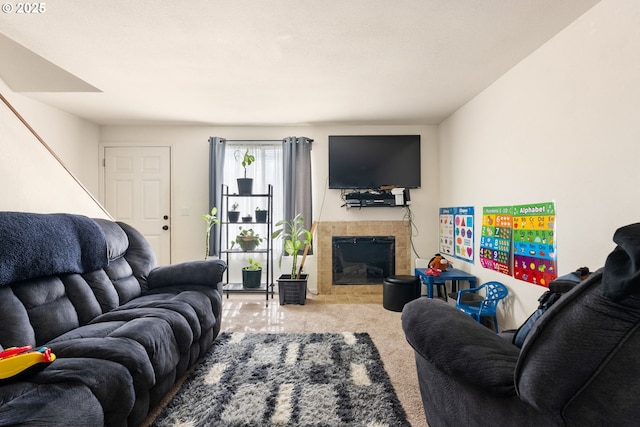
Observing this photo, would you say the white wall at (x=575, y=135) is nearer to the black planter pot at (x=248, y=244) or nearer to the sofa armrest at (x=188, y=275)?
the sofa armrest at (x=188, y=275)

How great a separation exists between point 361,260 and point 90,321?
129 inches

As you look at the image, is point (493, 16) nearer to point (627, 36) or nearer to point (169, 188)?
point (627, 36)

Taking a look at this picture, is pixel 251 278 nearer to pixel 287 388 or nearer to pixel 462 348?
pixel 287 388

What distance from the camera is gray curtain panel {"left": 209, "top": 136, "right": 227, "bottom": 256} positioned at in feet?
14.7

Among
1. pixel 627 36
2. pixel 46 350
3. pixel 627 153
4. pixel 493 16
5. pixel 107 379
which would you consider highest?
pixel 493 16

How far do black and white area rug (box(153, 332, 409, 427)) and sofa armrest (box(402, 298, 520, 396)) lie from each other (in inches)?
25.2

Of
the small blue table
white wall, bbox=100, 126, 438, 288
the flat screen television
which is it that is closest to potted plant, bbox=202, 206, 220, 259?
white wall, bbox=100, 126, 438, 288

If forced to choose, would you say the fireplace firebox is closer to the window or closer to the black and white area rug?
the window

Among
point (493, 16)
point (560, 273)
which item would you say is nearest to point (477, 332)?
point (560, 273)

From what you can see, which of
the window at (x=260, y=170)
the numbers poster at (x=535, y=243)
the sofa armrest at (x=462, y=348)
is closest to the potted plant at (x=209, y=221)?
the window at (x=260, y=170)

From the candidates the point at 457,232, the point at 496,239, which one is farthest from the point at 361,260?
the point at 496,239

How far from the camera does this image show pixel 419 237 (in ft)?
15.0

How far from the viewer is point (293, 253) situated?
408 centimetres

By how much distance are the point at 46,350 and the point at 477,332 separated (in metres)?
1.53
